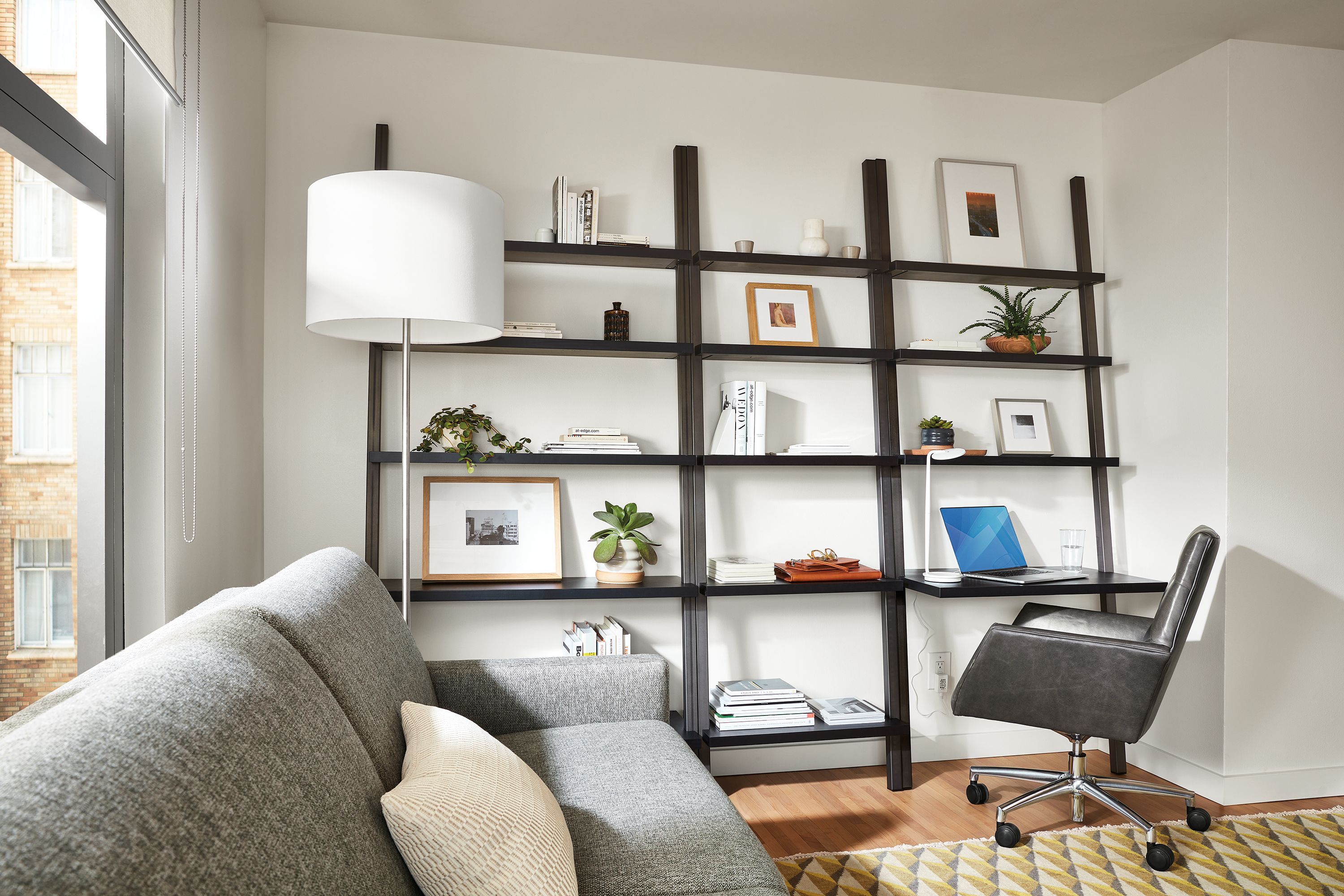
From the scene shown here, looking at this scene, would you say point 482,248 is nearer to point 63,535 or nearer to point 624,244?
point 624,244

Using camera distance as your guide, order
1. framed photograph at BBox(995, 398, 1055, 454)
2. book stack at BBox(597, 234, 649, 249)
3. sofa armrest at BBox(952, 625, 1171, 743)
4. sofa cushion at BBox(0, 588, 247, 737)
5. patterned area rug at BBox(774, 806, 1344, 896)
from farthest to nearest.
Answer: framed photograph at BBox(995, 398, 1055, 454) → book stack at BBox(597, 234, 649, 249) → sofa armrest at BBox(952, 625, 1171, 743) → patterned area rug at BBox(774, 806, 1344, 896) → sofa cushion at BBox(0, 588, 247, 737)

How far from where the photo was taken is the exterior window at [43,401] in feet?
5.15

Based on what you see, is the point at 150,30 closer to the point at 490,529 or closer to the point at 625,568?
the point at 490,529

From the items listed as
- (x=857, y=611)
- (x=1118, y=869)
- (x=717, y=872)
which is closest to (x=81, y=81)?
(x=717, y=872)

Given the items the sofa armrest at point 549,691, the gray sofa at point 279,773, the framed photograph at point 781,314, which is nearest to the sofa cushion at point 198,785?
the gray sofa at point 279,773

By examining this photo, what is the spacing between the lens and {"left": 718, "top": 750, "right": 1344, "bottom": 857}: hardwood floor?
8.94ft

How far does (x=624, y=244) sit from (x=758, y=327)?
618 millimetres

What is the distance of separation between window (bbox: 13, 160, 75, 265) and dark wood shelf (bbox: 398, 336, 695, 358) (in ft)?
3.79

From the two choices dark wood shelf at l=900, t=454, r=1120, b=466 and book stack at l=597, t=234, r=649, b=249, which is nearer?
book stack at l=597, t=234, r=649, b=249

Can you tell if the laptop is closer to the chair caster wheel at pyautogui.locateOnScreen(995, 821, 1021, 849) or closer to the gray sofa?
the chair caster wheel at pyautogui.locateOnScreen(995, 821, 1021, 849)

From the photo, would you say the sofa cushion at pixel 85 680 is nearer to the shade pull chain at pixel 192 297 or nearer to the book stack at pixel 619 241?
the shade pull chain at pixel 192 297

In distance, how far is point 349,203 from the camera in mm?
2189

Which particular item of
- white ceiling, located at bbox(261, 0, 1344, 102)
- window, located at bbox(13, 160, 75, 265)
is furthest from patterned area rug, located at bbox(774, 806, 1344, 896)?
white ceiling, located at bbox(261, 0, 1344, 102)

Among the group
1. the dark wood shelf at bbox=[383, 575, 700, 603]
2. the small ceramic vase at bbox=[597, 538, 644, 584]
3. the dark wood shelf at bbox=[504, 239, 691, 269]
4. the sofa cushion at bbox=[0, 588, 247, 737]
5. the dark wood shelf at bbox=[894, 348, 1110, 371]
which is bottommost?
the dark wood shelf at bbox=[383, 575, 700, 603]
